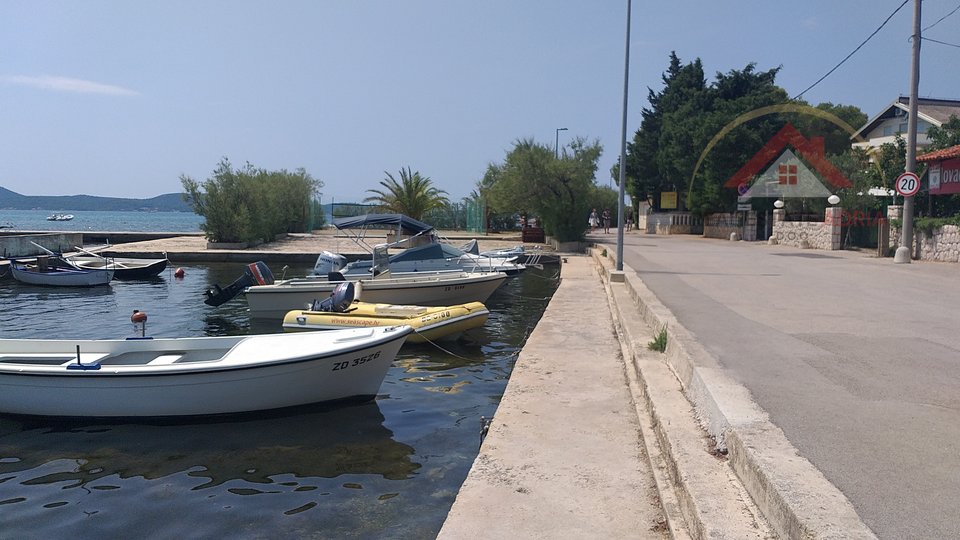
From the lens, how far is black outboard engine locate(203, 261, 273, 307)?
1753cm

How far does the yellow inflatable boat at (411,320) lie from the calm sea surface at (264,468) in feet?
4.00

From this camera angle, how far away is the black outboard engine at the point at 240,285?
17531 mm

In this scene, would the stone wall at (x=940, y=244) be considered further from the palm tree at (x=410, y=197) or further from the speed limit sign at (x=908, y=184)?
the palm tree at (x=410, y=197)

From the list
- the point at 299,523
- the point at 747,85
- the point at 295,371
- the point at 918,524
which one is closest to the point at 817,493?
the point at 918,524

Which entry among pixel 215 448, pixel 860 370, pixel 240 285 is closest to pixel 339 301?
pixel 240 285

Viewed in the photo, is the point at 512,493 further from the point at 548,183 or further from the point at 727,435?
the point at 548,183

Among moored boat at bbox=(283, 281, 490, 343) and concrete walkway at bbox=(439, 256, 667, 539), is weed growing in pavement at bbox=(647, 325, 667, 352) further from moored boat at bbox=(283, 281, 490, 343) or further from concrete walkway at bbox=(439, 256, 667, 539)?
moored boat at bbox=(283, 281, 490, 343)

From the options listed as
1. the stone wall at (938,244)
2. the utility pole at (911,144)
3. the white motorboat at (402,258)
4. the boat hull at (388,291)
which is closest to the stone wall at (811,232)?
the stone wall at (938,244)

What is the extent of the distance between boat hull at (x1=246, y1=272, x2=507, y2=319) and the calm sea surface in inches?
216

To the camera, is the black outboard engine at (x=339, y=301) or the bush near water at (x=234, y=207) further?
the bush near water at (x=234, y=207)

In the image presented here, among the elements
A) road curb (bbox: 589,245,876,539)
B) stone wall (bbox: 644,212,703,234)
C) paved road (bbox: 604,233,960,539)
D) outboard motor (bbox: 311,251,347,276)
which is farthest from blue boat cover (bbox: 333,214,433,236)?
stone wall (bbox: 644,212,703,234)

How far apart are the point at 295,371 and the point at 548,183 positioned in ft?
88.8

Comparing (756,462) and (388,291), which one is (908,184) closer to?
(388,291)

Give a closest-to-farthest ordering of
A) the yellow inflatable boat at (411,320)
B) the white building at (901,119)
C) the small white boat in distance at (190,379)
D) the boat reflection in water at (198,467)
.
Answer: the boat reflection in water at (198,467) → the small white boat in distance at (190,379) → the yellow inflatable boat at (411,320) → the white building at (901,119)
